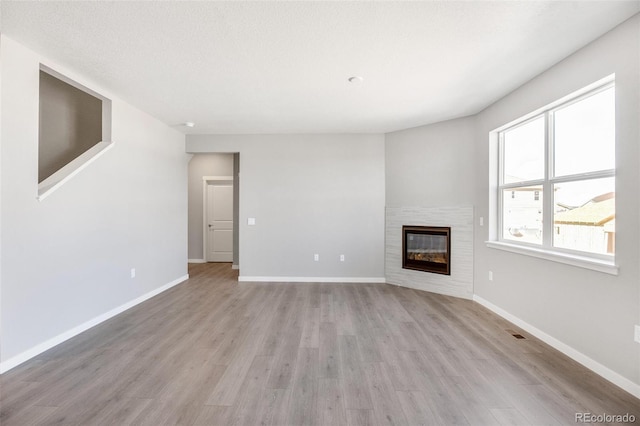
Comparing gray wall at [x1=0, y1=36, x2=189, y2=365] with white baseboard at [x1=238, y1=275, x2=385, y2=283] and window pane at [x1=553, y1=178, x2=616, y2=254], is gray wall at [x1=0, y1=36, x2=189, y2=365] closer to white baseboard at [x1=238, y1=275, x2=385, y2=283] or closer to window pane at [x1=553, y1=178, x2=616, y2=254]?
white baseboard at [x1=238, y1=275, x2=385, y2=283]

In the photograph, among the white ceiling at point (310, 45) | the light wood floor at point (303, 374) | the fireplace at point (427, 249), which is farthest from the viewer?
the fireplace at point (427, 249)

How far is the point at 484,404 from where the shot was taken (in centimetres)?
169

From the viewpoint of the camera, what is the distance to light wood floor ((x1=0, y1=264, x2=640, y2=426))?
1615mm

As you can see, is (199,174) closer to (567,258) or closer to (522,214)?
(522,214)

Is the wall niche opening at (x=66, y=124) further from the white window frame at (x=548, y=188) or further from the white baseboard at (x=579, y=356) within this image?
the white baseboard at (x=579, y=356)

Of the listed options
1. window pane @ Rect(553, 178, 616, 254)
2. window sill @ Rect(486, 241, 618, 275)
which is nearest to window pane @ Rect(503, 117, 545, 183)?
window pane @ Rect(553, 178, 616, 254)

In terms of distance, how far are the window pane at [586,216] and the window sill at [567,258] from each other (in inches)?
5.1

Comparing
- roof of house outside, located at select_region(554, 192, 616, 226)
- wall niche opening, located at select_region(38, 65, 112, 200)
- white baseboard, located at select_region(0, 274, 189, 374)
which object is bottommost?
white baseboard, located at select_region(0, 274, 189, 374)

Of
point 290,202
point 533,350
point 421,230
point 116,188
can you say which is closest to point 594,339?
point 533,350

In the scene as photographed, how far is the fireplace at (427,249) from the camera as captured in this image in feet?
13.2

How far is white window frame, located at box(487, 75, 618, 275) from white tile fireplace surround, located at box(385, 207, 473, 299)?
1.53 feet

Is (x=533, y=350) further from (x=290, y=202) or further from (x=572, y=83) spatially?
(x=290, y=202)

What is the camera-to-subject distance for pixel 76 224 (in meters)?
2.69

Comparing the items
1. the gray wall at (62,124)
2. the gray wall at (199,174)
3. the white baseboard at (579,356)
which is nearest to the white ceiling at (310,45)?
the gray wall at (62,124)
